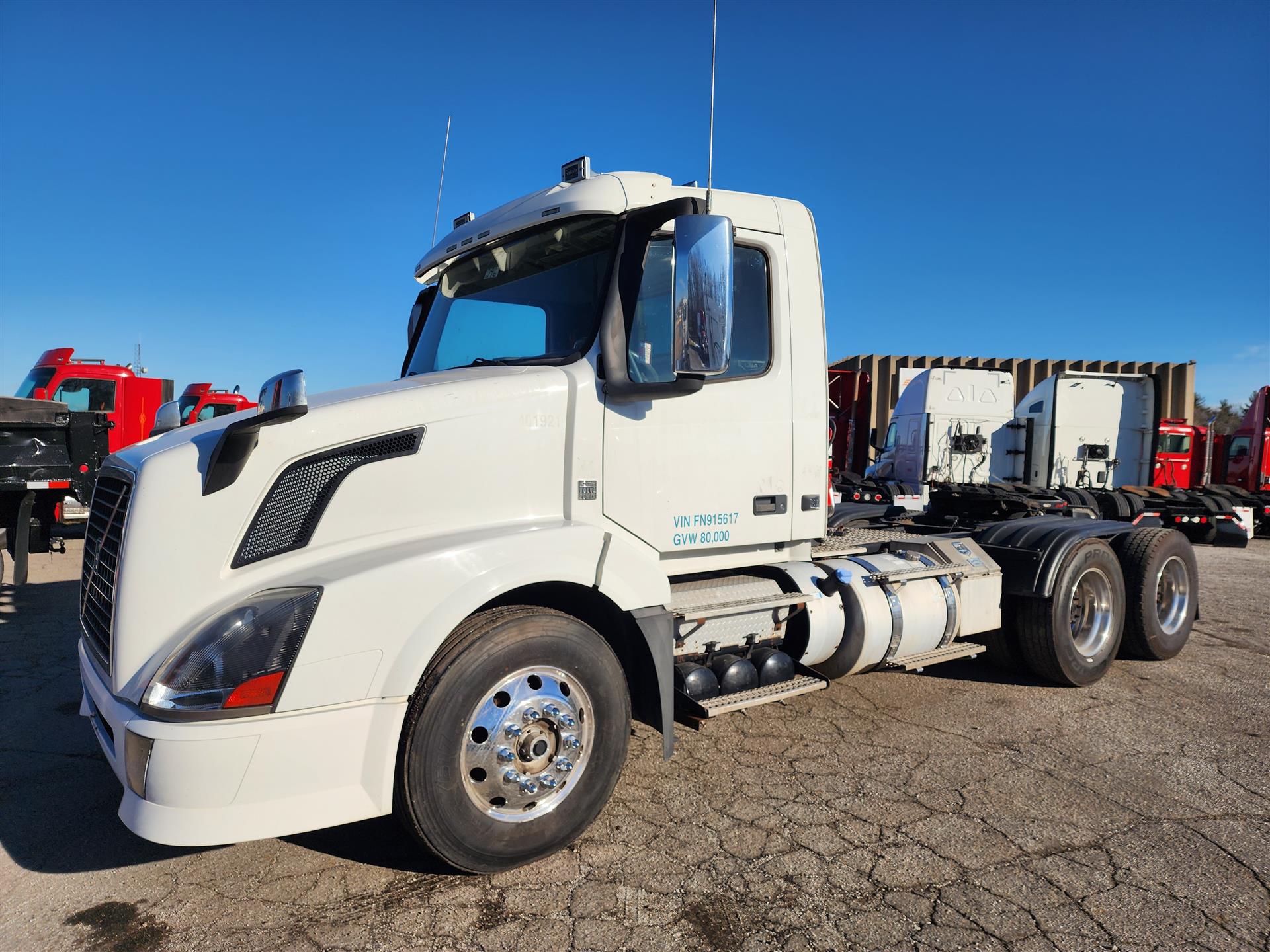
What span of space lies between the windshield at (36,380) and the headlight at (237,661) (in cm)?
1421

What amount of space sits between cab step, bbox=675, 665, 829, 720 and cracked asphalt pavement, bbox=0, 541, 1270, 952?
414mm

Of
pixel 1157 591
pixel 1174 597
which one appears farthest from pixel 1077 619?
pixel 1174 597

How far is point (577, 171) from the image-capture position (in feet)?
12.4

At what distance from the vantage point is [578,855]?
3203 millimetres

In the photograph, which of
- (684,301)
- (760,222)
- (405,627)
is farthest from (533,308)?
(405,627)

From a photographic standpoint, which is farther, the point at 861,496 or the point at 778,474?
the point at 861,496

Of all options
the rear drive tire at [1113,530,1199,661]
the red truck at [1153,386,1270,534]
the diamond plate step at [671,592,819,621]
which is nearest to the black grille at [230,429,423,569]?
the diamond plate step at [671,592,819,621]

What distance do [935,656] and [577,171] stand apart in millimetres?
3513

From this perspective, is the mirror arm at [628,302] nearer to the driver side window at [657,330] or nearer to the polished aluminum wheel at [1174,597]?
the driver side window at [657,330]

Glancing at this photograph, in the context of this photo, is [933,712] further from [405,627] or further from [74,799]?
[74,799]

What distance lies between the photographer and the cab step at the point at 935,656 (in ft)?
15.8

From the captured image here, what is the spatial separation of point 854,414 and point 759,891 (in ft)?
56.4

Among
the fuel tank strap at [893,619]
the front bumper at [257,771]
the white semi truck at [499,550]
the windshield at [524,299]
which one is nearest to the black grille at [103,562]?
the white semi truck at [499,550]

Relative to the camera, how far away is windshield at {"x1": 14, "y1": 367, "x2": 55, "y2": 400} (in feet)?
45.1
